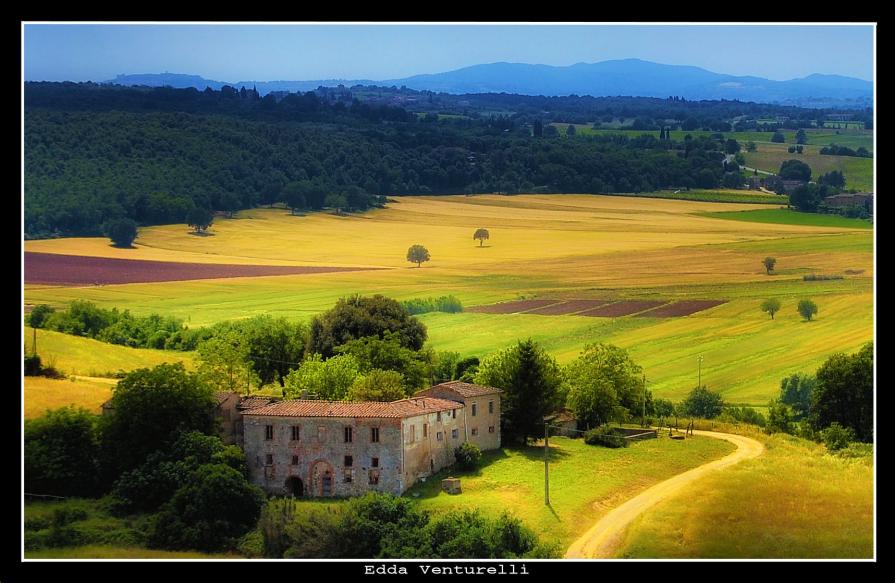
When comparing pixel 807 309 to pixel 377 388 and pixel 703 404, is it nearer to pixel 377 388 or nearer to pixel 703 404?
pixel 703 404

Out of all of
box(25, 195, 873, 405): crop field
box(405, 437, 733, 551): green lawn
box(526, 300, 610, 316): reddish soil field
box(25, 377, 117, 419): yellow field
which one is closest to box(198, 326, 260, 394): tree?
box(25, 377, 117, 419): yellow field

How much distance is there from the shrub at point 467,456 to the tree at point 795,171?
26537mm

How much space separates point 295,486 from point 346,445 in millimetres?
1482

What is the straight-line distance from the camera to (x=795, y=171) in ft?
189

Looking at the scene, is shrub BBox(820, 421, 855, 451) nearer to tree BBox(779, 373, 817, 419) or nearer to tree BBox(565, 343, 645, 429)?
tree BBox(779, 373, 817, 419)

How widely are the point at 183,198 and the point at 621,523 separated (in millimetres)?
26652

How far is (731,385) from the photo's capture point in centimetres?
4438

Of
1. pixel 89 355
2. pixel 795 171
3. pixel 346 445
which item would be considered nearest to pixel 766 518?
pixel 346 445

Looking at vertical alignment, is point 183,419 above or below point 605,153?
below

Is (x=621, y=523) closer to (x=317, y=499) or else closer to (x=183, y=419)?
(x=317, y=499)

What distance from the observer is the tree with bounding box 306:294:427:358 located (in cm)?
4131

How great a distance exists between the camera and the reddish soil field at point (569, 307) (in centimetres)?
5075
